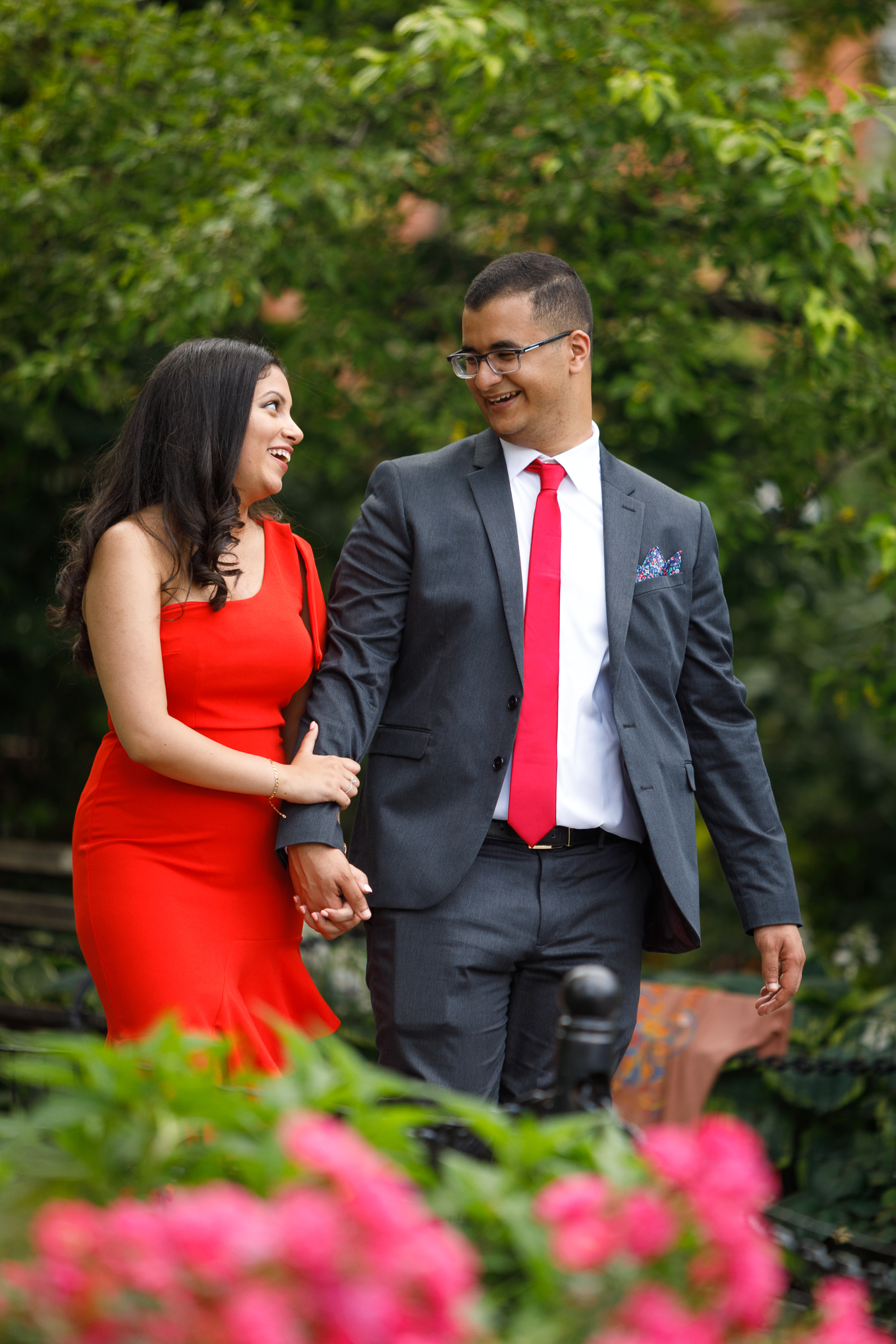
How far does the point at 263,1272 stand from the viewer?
105 centimetres

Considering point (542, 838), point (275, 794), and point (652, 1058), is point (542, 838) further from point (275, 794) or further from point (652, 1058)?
point (652, 1058)

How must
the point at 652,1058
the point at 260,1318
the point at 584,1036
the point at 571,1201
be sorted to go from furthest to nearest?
the point at 652,1058
the point at 584,1036
the point at 571,1201
the point at 260,1318

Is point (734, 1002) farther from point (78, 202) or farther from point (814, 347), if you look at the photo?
point (78, 202)

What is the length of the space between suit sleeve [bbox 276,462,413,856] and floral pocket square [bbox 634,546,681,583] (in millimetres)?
522

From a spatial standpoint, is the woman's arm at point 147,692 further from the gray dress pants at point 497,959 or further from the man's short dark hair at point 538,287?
the man's short dark hair at point 538,287

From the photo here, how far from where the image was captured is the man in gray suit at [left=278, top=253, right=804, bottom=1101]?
2832 millimetres

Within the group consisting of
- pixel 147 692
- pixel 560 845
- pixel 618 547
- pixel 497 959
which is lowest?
pixel 497 959

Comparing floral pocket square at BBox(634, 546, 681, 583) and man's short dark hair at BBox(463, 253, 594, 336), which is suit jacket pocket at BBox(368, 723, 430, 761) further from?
man's short dark hair at BBox(463, 253, 594, 336)

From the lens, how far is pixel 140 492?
280cm

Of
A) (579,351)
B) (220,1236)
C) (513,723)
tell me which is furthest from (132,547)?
(220,1236)

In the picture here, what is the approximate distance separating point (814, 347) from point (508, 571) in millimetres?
2158

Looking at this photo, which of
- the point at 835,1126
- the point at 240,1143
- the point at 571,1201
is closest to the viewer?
the point at 571,1201

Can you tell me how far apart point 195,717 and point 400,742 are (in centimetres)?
46

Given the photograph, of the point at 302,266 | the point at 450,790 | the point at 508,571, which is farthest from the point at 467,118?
the point at 450,790
